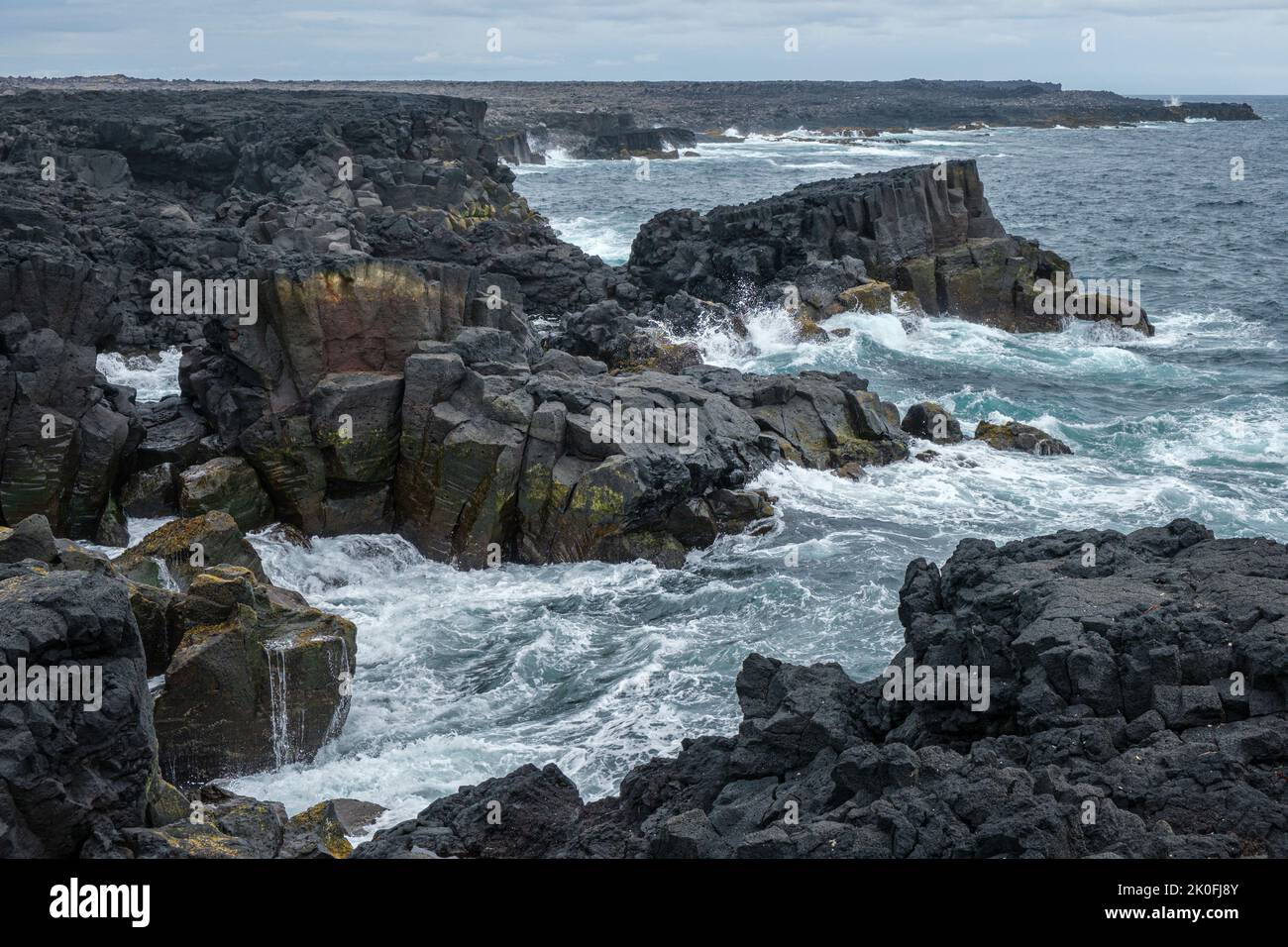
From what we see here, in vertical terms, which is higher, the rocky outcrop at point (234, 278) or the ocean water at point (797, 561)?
the rocky outcrop at point (234, 278)

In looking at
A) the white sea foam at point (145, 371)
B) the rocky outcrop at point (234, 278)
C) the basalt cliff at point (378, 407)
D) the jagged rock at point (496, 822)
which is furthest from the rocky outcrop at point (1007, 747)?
the white sea foam at point (145, 371)

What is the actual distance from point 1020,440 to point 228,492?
18982 millimetres

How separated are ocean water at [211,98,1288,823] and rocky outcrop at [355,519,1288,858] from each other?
9.10 ft

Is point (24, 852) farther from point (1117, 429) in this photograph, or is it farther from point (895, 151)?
point (895, 151)

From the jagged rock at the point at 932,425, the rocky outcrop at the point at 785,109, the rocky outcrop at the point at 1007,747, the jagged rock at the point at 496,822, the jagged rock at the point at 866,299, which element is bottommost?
the jagged rock at the point at 496,822

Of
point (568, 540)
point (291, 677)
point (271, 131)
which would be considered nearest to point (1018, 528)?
point (568, 540)

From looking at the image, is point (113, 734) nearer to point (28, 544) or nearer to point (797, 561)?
point (28, 544)

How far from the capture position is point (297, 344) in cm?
2469

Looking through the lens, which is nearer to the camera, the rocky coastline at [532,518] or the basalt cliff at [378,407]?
the rocky coastline at [532,518]

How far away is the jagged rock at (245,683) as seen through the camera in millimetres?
16391

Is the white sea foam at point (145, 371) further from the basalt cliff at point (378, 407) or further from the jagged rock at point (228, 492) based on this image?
the jagged rock at point (228, 492)

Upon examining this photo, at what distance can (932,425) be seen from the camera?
30.9 m

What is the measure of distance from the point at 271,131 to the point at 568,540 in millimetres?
51458

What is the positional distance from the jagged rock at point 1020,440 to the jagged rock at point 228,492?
17589 millimetres
